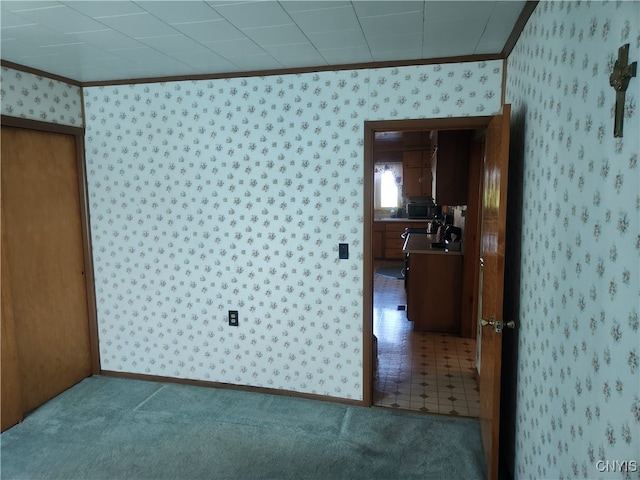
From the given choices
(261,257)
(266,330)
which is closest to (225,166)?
(261,257)

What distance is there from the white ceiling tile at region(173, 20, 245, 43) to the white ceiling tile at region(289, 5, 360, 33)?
13.4 inches

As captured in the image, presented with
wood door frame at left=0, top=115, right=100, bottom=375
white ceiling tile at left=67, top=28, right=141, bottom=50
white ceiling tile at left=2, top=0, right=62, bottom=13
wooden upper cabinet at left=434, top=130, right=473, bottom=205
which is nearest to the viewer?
white ceiling tile at left=2, top=0, right=62, bottom=13

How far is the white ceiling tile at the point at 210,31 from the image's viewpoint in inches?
76.7

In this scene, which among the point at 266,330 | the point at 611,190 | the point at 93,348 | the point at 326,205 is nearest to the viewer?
the point at 611,190

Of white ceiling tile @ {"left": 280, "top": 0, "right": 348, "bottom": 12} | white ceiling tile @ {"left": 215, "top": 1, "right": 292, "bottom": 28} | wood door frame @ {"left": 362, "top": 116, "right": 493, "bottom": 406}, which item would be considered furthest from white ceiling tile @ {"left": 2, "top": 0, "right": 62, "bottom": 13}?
wood door frame @ {"left": 362, "top": 116, "right": 493, "bottom": 406}

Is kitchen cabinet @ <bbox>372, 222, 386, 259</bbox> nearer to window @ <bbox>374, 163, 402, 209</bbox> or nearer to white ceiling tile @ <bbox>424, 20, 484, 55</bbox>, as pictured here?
window @ <bbox>374, 163, 402, 209</bbox>

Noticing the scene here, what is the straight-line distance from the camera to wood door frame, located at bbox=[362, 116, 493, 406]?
2500 millimetres

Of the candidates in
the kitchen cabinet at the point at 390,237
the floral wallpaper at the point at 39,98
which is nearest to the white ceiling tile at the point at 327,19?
the floral wallpaper at the point at 39,98

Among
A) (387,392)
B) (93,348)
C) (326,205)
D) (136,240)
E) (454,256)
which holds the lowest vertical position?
(387,392)

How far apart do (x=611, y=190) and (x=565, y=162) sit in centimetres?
37

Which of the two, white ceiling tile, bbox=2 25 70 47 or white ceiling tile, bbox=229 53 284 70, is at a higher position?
white ceiling tile, bbox=229 53 284 70

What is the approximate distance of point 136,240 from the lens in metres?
3.06

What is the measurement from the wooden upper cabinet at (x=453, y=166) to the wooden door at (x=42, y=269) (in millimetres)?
3115

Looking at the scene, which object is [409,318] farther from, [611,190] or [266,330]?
[611,190]
